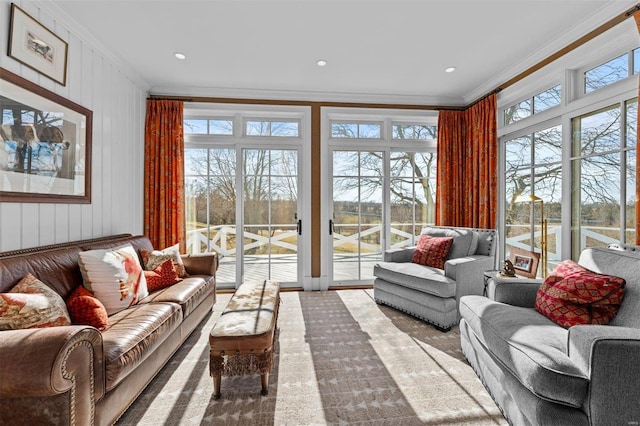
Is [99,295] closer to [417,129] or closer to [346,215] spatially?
[346,215]

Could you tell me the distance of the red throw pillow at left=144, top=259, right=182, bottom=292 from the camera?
2504 millimetres

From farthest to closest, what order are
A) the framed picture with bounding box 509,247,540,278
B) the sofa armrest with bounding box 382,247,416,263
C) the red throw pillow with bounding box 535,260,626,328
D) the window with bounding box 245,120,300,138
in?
the window with bounding box 245,120,300,138 → the sofa armrest with bounding box 382,247,416,263 → the framed picture with bounding box 509,247,540,278 → the red throw pillow with bounding box 535,260,626,328

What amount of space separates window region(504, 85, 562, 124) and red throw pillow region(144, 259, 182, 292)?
415 centimetres

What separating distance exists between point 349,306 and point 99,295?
7.76ft

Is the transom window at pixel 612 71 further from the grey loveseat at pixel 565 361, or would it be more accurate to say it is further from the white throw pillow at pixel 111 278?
the white throw pillow at pixel 111 278

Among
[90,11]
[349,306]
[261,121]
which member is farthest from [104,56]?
[349,306]

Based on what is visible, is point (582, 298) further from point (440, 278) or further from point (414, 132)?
point (414, 132)

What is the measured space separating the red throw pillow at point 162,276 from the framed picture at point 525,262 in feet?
10.5

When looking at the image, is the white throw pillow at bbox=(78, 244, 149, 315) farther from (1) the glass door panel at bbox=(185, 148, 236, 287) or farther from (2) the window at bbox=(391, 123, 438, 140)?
(2) the window at bbox=(391, 123, 438, 140)

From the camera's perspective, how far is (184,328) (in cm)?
228

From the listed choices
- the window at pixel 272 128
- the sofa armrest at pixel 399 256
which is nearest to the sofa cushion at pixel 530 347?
the sofa armrest at pixel 399 256

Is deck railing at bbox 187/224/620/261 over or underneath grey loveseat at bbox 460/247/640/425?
over

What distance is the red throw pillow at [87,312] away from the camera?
1.68 metres

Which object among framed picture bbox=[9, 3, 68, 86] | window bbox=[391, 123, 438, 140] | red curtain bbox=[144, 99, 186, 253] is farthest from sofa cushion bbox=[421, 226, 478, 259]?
framed picture bbox=[9, 3, 68, 86]
